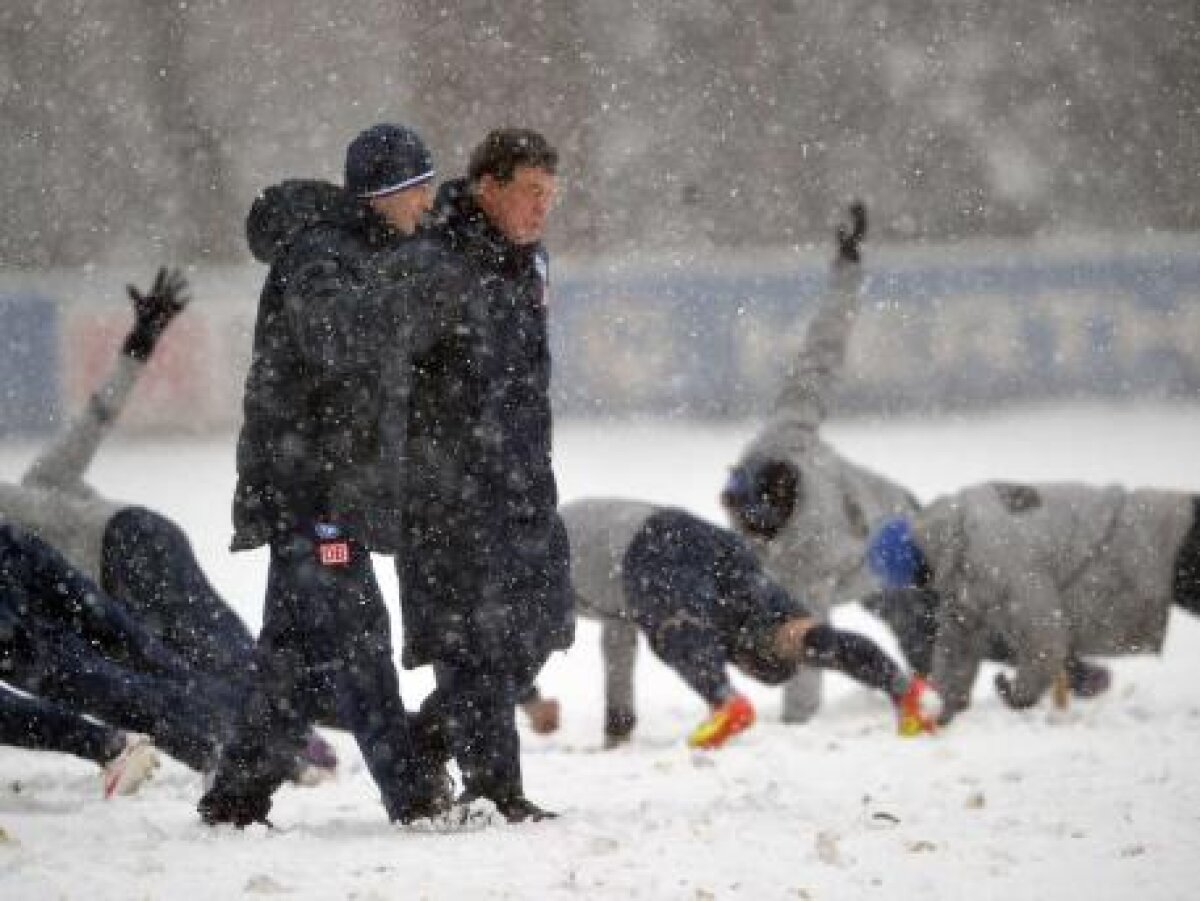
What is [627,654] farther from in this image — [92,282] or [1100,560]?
[92,282]

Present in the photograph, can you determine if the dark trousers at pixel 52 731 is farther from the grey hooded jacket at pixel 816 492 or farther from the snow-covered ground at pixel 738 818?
the grey hooded jacket at pixel 816 492

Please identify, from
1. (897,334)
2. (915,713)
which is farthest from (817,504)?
(897,334)

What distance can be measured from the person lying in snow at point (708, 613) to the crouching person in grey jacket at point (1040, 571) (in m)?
0.25

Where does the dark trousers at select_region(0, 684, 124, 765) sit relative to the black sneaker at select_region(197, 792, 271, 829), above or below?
above

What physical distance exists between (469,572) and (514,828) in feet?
1.50

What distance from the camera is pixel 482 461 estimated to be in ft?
11.7

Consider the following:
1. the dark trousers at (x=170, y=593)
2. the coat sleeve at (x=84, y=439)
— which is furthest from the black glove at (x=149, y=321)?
the dark trousers at (x=170, y=593)

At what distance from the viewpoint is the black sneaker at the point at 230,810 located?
3.56 metres

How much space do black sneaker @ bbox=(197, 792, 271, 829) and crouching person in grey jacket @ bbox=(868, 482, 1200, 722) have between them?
2515mm

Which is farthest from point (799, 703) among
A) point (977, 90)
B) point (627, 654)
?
point (977, 90)

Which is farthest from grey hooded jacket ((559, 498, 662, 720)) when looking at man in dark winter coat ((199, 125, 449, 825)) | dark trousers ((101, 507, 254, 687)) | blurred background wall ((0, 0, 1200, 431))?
blurred background wall ((0, 0, 1200, 431))

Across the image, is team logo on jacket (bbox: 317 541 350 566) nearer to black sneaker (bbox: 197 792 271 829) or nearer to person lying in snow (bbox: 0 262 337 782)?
black sneaker (bbox: 197 792 271 829)

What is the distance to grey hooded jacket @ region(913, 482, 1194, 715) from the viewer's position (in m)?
5.49

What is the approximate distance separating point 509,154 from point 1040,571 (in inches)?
101
